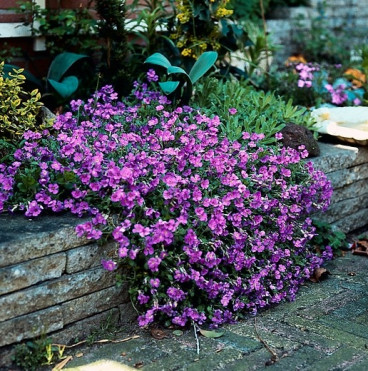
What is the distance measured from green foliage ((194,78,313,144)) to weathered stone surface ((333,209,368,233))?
0.66m

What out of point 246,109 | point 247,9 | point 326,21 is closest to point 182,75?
point 246,109

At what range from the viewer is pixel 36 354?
2840 mm

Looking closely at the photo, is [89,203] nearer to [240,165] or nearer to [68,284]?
[68,284]

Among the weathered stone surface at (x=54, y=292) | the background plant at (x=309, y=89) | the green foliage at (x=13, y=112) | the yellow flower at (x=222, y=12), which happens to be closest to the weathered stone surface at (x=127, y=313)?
the weathered stone surface at (x=54, y=292)

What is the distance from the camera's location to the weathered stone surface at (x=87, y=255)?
9.84ft

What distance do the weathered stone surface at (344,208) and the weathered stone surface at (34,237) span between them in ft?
6.56

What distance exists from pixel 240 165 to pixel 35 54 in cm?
207

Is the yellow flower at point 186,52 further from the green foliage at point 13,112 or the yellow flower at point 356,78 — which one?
the yellow flower at point 356,78

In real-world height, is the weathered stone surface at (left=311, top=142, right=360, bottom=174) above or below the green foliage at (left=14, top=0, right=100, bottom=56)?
below

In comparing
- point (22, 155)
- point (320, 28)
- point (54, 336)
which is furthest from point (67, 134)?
point (320, 28)

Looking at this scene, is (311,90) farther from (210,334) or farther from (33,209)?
(33,209)

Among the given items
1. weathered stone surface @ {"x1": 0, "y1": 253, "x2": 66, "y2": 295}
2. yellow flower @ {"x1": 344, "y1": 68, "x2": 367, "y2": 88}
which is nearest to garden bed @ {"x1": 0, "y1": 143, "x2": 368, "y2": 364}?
weathered stone surface @ {"x1": 0, "y1": 253, "x2": 66, "y2": 295}

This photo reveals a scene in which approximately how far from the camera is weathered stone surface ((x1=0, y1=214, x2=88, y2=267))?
2805mm

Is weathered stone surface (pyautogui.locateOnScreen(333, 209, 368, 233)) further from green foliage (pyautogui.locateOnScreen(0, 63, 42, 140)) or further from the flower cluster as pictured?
green foliage (pyautogui.locateOnScreen(0, 63, 42, 140))
